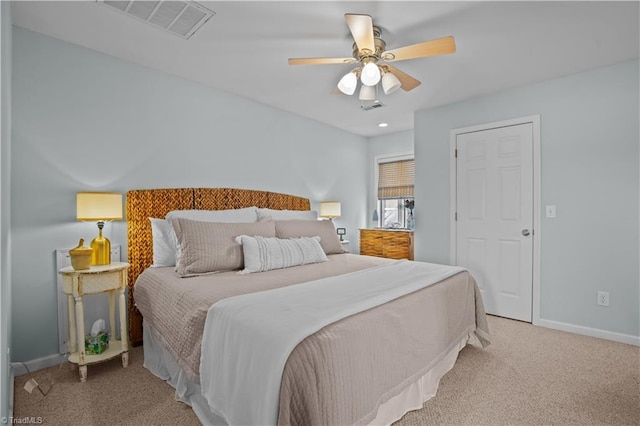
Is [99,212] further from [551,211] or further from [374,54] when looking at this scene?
[551,211]

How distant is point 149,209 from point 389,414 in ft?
A: 7.99

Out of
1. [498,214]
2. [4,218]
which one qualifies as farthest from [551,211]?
[4,218]

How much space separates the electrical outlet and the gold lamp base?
13.9ft

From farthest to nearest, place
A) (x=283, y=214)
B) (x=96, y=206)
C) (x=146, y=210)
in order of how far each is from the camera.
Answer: (x=283, y=214), (x=146, y=210), (x=96, y=206)

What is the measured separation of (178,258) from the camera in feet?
7.78

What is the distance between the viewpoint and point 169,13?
214cm

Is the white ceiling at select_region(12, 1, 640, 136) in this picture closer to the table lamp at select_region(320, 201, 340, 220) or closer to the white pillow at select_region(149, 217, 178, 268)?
the white pillow at select_region(149, 217, 178, 268)

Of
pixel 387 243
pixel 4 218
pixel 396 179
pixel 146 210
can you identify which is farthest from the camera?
pixel 396 179

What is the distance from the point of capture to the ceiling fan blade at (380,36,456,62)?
199cm

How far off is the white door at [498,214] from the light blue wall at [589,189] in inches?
5.9

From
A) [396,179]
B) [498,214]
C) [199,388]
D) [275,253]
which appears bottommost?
[199,388]

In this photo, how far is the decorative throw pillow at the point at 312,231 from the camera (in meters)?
2.98

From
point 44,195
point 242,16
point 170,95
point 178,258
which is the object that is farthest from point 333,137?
point 44,195

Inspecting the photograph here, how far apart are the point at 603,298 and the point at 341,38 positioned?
10.7 feet
